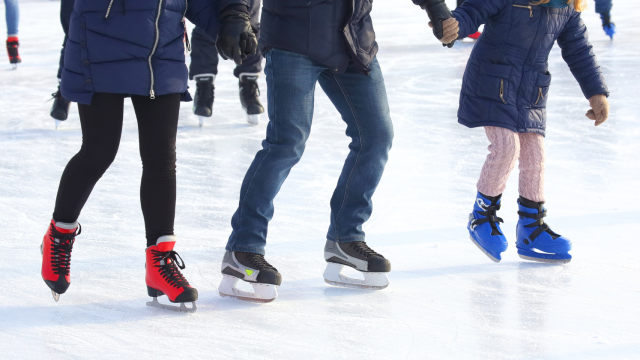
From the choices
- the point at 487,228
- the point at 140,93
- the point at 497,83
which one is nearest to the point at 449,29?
the point at 497,83

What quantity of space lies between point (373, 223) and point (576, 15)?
40.7 inches

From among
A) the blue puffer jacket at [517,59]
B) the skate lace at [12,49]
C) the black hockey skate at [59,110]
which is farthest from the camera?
the skate lace at [12,49]

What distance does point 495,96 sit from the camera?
8.21 ft

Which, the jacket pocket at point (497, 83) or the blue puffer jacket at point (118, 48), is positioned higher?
the blue puffer jacket at point (118, 48)

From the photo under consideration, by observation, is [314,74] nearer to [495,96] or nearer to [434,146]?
[495,96]

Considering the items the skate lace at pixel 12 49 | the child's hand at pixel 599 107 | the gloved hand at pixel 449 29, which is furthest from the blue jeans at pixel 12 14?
the child's hand at pixel 599 107

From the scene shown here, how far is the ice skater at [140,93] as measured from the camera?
1.99m

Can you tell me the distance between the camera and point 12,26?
23.4 ft

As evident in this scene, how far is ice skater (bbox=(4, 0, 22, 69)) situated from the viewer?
704 centimetres

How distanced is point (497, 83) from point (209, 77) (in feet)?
8.79

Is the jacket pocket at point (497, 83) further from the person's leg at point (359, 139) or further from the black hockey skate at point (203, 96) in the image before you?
the black hockey skate at point (203, 96)

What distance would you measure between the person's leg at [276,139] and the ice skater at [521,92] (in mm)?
596

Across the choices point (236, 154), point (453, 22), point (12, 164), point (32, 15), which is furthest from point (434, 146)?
point (32, 15)

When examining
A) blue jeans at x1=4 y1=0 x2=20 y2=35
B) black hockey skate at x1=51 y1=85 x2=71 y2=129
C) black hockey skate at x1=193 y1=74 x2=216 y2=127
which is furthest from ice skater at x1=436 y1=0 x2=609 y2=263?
blue jeans at x1=4 y1=0 x2=20 y2=35
